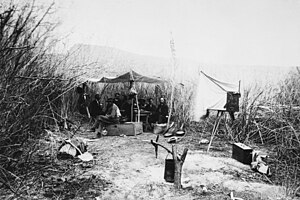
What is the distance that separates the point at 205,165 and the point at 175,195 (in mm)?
2254

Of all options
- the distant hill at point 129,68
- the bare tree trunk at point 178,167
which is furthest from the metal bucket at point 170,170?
the distant hill at point 129,68

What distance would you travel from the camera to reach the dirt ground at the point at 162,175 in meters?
5.36

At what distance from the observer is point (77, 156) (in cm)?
724

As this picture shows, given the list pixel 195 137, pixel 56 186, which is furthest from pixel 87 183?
pixel 195 137

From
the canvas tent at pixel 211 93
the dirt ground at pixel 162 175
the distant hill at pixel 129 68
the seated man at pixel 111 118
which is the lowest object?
the dirt ground at pixel 162 175

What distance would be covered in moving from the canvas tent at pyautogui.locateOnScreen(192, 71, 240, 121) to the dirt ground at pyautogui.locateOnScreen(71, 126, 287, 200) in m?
2.08

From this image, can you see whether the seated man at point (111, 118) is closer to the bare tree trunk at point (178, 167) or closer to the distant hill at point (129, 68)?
the distant hill at point (129, 68)

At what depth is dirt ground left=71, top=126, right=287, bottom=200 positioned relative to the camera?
5.36 meters

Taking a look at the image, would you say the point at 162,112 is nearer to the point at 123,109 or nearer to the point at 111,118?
the point at 123,109

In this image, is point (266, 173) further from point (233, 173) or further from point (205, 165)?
point (205, 165)

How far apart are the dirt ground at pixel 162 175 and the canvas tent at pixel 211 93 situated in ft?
6.81

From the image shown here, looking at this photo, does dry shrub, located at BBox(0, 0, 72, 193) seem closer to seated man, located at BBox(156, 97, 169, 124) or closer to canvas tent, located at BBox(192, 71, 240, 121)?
canvas tent, located at BBox(192, 71, 240, 121)

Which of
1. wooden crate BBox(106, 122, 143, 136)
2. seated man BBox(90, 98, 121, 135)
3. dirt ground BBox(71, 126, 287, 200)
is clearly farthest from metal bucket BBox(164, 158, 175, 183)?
wooden crate BBox(106, 122, 143, 136)

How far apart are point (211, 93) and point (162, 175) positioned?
5525mm
